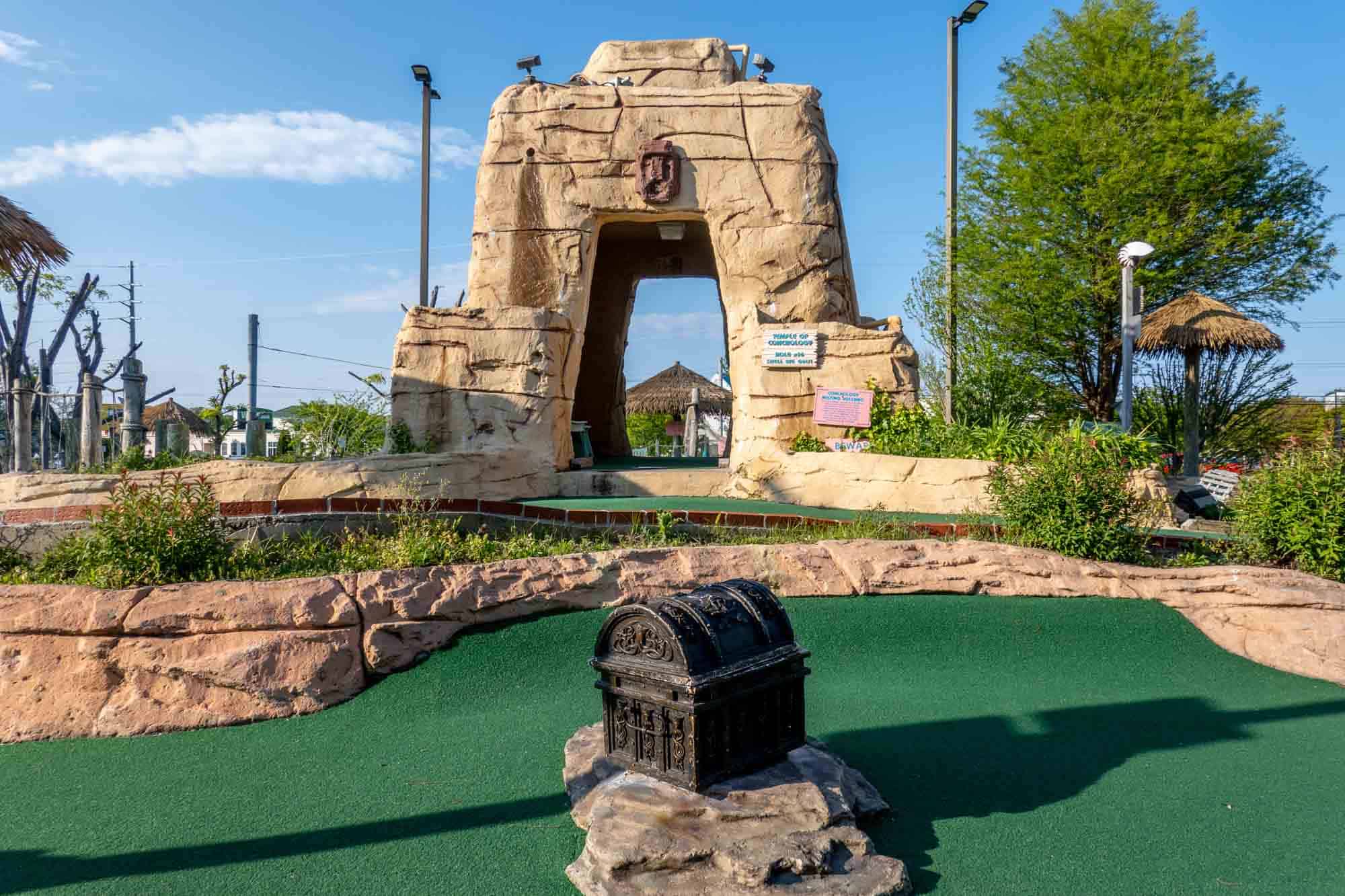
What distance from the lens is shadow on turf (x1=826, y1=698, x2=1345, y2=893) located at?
3736 millimetres

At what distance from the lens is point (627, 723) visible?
12.2ft

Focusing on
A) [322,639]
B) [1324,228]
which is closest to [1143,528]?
[322,639]

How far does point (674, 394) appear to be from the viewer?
1071 inches

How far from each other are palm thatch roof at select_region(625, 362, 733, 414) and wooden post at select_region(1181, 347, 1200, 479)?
48.1 ft

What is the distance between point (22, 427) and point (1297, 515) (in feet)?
43.3

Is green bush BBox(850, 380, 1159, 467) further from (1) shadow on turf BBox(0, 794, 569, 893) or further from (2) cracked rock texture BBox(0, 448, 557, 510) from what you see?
(1) shadow on turf BBox(0, 794, 569, 893)

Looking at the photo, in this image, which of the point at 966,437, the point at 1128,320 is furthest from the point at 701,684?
the point at 1128,320

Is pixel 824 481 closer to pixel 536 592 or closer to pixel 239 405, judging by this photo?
pixel 536 592

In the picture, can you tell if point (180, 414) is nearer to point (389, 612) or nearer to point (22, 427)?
point (22, 427)

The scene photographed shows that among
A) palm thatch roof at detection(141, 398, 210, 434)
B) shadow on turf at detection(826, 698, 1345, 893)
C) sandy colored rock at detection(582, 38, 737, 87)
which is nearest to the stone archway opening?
sandy colored rock at detection(582, 38, 737, 87)

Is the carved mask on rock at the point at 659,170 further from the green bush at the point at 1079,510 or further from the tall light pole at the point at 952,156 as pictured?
the green bush at the point at 1079,510

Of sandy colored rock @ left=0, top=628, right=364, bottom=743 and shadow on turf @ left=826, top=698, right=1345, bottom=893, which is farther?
sandy colored rock @ left=0, top=628, right=364, bottom=743

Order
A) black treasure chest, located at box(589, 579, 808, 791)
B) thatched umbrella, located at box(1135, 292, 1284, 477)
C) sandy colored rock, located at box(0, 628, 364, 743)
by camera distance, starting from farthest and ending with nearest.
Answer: thatched umbrella, located at box(1135, 292, 1284, 477) < sandy colored rock, located at box(0, 628, 364, 743) < black treasure chest, located at box(589, 579, 808, 791)

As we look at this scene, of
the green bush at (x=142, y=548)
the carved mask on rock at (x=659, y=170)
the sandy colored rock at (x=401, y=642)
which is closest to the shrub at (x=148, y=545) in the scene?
the green bush at (x=142, y=548)
